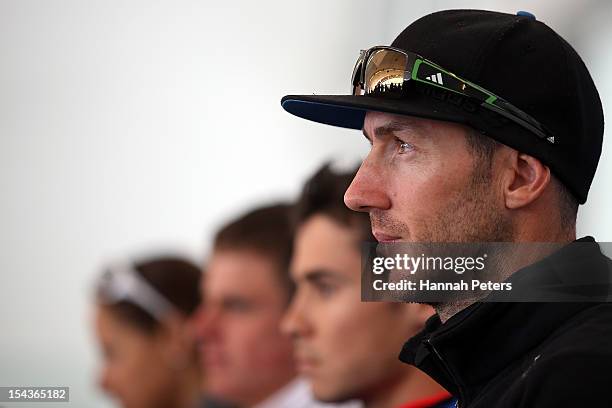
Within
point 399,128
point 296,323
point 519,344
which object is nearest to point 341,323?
point 296,323

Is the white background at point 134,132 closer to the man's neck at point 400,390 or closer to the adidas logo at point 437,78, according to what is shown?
the man's neck at point 400,390

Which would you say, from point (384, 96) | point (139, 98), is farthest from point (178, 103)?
point (384, 96)

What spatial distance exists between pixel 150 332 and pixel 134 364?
0.30ft

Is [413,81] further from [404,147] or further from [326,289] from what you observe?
[326,289]

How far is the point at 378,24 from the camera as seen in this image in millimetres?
2330

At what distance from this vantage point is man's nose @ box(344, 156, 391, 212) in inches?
48.8

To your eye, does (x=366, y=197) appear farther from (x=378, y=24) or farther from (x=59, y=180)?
(x=59, y=180)

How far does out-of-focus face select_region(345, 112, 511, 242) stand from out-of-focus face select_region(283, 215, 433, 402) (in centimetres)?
66

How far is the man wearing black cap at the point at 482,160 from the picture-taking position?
1124 millimetres

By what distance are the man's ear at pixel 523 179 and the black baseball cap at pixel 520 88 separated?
17mm

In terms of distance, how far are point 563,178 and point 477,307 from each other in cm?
22

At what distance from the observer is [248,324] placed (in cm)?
235

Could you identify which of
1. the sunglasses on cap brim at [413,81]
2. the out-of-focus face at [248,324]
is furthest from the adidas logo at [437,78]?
the out-of-focus face at [248,324]

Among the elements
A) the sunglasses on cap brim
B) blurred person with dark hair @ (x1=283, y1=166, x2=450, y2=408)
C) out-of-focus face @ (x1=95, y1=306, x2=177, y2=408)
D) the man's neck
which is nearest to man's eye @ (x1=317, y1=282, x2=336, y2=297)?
blurred person with dark hair @ (x1=283, y1=166, x2=450, y2=408)
